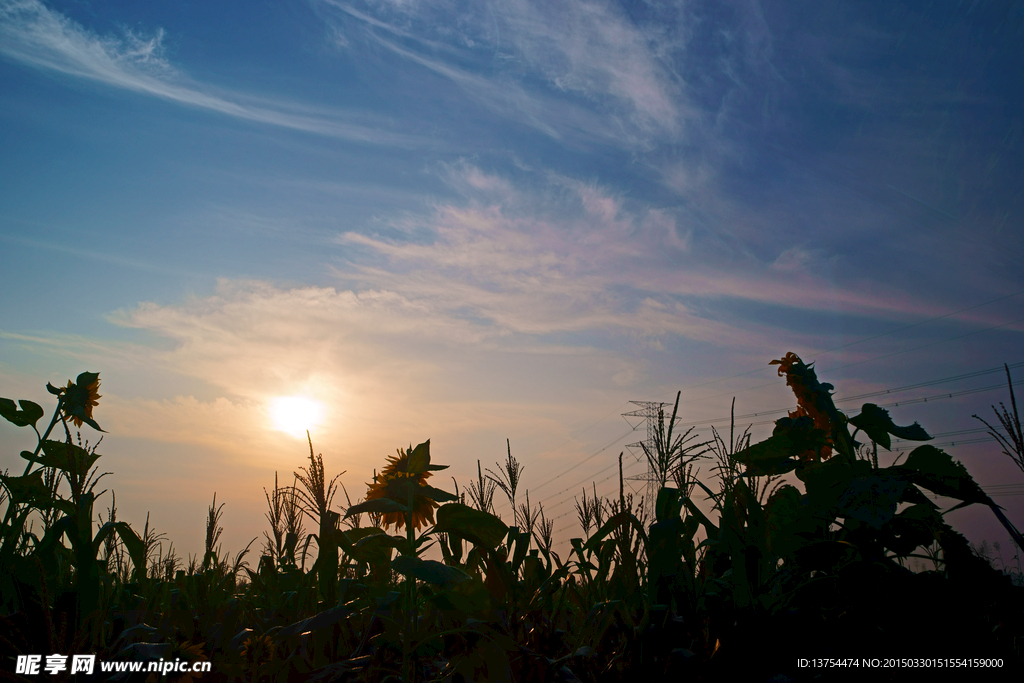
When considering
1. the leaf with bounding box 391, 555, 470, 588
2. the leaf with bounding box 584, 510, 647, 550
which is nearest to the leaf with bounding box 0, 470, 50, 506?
the leaf with bounding box 391, 555, 470, 588

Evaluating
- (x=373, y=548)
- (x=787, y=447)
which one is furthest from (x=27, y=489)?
(x=787, y=447)

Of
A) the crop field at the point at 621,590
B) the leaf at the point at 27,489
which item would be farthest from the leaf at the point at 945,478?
the leaf at the point at 27,489

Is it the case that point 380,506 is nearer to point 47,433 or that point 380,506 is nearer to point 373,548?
point 373,548

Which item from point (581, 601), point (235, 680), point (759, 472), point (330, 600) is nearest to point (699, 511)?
point (759, 472)

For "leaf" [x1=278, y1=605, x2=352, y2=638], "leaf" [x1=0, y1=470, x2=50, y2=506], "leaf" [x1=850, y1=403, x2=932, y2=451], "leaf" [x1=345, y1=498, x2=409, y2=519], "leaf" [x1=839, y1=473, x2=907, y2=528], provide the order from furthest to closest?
"leaf" [x1=850, y1=403, x2=932, y2=451] < "leaf" [x1=0, y1=470, x2=50, y2=506] < "leaf" [x1=345, y1=498, x2=409, y2=519] < "leaf" [x1=839, y1=473, x2=907, y2=528] < "leaf" [x1=278, y1=605, x2=352, y2=638]

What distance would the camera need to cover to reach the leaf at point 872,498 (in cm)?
198

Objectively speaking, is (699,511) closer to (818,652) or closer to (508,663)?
(818,652)

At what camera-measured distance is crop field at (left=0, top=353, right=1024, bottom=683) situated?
71.5 inches

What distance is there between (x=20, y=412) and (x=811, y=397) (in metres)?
3.93

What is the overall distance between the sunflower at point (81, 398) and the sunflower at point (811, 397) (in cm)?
360

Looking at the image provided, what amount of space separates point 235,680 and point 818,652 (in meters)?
1.89

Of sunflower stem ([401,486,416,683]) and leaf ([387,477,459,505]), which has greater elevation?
leaf ([387,477,459,505])

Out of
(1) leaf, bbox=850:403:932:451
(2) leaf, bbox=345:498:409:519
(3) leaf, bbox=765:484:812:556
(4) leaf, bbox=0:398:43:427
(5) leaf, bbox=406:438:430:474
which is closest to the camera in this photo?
(2) leaf, bbox=345:498:409:519

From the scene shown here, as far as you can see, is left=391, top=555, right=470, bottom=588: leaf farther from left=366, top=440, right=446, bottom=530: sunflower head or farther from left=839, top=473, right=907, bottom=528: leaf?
left=839, top=473, right=907, bottom=528: leaf
